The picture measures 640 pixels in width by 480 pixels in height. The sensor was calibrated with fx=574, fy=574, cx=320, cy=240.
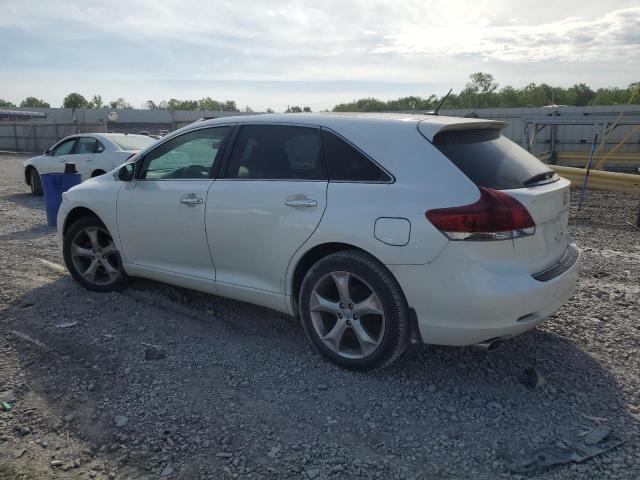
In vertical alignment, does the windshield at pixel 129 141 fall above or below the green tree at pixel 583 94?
below

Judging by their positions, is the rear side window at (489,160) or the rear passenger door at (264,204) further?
the rear passenger door at (264,204)

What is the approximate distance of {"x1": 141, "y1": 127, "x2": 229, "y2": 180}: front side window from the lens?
4629 mm

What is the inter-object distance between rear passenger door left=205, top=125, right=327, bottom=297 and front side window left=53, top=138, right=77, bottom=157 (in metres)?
10.1

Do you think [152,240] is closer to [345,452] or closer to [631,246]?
[345,452]

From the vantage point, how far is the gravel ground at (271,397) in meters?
2.93

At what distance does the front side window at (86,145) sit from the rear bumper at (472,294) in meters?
10.8

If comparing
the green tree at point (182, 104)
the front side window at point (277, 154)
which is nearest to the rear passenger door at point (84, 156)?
the front side window at point (277, 154)

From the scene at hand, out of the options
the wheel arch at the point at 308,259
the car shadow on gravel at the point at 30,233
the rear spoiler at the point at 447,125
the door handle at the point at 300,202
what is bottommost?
the car shadow on gravel at the point at 30,233

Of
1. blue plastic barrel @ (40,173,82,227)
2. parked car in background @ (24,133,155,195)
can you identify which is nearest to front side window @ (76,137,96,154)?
parked car in background @ (24,133,155,195)

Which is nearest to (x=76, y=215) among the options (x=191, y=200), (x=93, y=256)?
(x=93, y=256)

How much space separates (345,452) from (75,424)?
154 cm

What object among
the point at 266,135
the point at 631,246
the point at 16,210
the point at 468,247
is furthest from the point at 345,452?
the point at 16,210

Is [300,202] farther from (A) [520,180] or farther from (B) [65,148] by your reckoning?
(B) [65,148]

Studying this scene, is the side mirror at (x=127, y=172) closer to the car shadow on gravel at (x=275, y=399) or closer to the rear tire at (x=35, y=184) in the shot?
the car shadow on gravel at (x=275, y=399)
